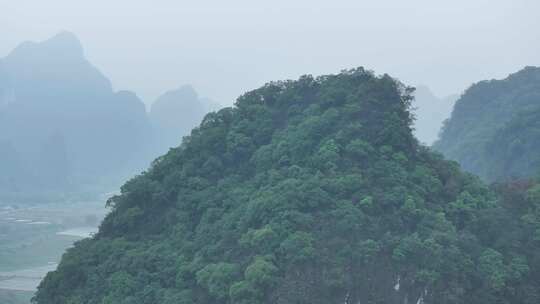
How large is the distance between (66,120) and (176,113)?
2214cm

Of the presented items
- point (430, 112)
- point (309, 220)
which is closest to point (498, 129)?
point (309, 220)

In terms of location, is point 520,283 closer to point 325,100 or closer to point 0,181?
point 325,100

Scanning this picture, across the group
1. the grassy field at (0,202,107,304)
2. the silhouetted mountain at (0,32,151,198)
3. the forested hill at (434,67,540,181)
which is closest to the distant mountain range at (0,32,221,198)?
the silhouetted mountain at (0,32,151,198)

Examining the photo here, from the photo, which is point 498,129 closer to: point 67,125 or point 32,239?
point 32,239

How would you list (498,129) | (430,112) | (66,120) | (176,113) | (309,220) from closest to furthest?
(309,220) < (498,129) < (66,120) < (176,113) < (430,112)

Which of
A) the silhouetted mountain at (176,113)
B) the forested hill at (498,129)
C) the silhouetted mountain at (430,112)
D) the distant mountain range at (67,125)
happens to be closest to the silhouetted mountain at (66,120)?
the distant mountain range at (67,125)

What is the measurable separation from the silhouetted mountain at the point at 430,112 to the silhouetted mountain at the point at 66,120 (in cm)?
3904

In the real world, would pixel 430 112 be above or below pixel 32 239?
above

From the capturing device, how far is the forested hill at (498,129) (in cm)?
2102

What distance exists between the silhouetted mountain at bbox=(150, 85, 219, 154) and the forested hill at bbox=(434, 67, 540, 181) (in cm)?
5491

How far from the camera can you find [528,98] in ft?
87.5

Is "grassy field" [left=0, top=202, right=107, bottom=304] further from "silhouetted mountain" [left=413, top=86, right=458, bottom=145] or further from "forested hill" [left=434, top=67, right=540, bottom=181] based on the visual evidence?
"silhouetted mountain" [left=413, top=86, right=458, bottom=145]

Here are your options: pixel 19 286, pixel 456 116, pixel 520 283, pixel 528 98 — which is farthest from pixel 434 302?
pixel 456 116

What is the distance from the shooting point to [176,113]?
87125 millimetres
